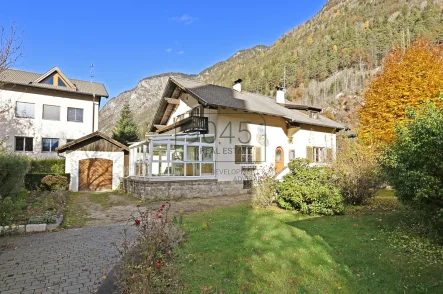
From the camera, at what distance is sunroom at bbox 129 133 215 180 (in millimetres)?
13109


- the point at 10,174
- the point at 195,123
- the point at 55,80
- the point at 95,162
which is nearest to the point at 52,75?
the point at 55,80

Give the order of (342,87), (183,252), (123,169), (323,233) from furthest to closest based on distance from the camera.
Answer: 1. (342,87)
2. (123,169)
3. (323,233)
4. (183,252)

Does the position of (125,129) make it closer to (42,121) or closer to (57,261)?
(42,121)

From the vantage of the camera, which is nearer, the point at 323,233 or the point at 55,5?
the point at 323,233

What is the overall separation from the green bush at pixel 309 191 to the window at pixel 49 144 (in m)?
20.7

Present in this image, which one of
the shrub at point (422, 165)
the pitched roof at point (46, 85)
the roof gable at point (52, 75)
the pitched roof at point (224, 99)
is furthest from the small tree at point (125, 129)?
the shrub at point (422, 165)

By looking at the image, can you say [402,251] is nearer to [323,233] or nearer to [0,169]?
[323,233]

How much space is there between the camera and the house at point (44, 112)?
20.0 meters

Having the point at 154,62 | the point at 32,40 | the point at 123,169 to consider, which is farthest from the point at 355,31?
the point at 32,40

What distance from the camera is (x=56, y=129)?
21359 millimetres

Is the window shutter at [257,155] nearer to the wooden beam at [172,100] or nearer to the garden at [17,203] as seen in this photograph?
the wooden beam at [172,100]

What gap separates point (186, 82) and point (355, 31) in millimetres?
56265

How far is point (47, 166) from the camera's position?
18.1 meters

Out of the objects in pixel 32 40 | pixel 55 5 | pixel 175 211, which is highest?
pixel 55 5
